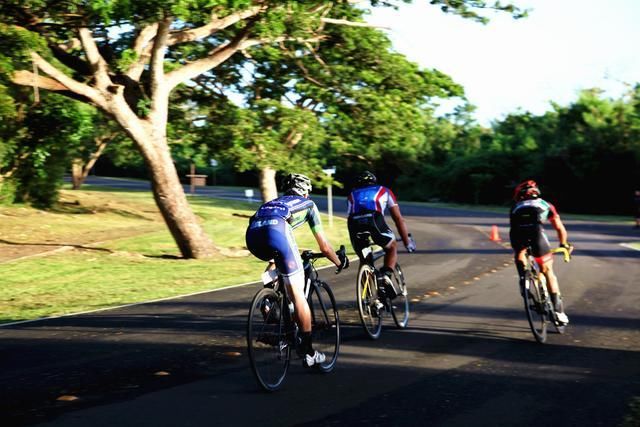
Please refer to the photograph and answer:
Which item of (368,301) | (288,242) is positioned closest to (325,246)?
(288,242)

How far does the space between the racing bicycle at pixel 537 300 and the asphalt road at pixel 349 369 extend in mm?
214

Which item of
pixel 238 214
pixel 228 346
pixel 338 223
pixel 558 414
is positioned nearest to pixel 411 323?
pixel 228 346

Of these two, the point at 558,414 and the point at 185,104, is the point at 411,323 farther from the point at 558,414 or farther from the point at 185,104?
the point at 185,104

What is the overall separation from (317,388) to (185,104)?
21.8m

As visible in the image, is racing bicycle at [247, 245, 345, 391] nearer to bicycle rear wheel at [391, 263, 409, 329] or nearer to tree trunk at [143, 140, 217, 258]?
bicycle rear wheel at [391, 263, 409, 329]

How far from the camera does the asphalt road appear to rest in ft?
21.1

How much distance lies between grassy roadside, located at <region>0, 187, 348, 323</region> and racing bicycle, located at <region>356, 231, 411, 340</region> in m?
5.12

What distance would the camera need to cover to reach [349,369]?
8.15 metres

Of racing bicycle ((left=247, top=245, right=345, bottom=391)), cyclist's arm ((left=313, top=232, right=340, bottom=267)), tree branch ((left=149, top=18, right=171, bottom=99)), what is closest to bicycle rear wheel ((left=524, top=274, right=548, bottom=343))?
racing bicycle ((left=247, top=245, right=345, bottom=391))

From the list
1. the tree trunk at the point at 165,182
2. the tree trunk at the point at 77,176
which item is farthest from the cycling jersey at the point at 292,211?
the tree trunk at the point at 77,176

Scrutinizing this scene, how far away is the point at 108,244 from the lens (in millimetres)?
25391

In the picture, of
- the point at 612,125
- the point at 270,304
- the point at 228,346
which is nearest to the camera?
the point at 270,304

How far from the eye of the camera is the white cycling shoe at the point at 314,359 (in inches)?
301

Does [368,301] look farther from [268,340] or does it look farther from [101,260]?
[101,260]
